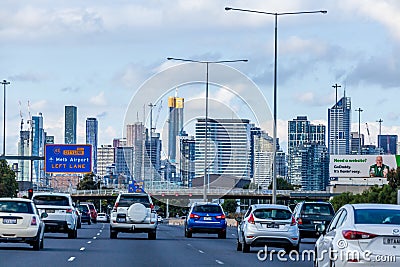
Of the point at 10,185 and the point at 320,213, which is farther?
the point at 10,185

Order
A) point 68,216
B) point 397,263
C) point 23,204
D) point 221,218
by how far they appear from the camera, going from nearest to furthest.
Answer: point 397,263, point 23,204, point 68,216, point 221,218

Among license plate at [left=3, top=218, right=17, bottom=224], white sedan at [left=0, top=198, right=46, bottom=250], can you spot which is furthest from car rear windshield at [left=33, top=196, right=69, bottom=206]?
license plate at [left=3, top=218, right=17, bottom=224]

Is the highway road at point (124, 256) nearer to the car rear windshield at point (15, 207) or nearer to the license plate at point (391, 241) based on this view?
the car rear windshield at point (15, 207)

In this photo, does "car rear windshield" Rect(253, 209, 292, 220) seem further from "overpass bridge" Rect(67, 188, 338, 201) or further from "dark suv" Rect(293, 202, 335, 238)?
"overpass bridge" Rect(67, 188, 338, 201)

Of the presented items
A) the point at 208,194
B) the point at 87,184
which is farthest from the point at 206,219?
the point at 87,184

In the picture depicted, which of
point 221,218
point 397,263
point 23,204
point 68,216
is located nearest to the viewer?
point 397,263

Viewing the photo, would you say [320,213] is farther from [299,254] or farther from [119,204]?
[299,254]

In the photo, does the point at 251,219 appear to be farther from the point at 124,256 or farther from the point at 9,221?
the point at 9,221

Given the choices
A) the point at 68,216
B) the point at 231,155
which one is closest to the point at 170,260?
the point at 68,216
